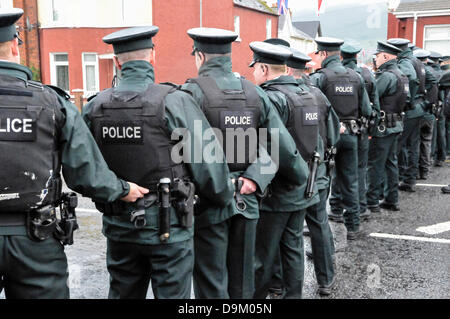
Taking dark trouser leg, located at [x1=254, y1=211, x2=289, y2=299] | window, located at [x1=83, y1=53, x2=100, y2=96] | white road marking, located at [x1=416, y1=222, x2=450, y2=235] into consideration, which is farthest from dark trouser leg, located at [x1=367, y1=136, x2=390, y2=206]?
window, located at [x1=83, y1=53, x2=100, y2=96]

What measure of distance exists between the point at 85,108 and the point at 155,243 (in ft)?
3.15

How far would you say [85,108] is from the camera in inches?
126

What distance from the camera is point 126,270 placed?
3.17 meters

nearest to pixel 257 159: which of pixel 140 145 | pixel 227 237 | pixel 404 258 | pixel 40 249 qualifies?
pixel 227 237

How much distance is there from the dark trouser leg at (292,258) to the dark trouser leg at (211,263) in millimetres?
793

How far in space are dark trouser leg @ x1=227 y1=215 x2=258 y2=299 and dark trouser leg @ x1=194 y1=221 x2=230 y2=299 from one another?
130 millimetres

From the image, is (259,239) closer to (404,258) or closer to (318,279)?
(318,279)

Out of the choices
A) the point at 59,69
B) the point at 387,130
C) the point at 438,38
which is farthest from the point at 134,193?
the point at 438,38

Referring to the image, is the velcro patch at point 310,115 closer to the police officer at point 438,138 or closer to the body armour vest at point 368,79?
the body armour vest at point 368,79

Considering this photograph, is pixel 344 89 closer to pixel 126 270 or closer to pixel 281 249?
pixel 281 249

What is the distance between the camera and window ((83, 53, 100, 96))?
24500 mm

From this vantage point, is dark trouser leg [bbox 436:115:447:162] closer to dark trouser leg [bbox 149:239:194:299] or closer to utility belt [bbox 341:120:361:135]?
utility belt [bbox 341:120:361:135]

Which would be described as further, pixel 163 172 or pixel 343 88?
pixel 343 88

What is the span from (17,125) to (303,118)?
2347mm
